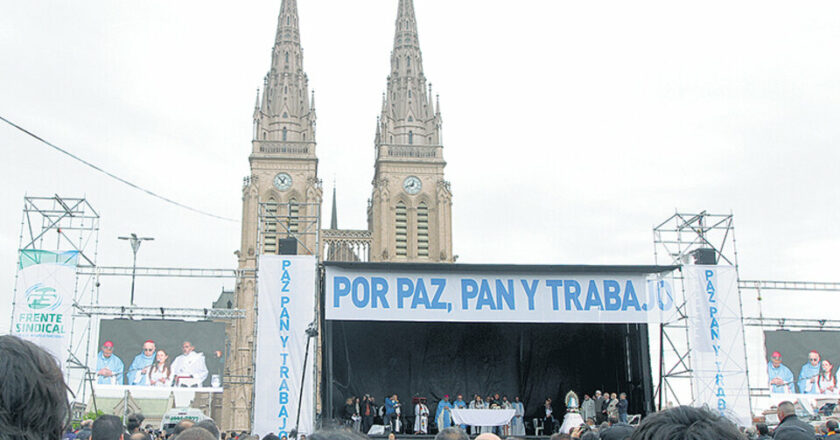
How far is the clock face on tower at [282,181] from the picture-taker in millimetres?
55594

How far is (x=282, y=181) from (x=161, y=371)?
37161 mm

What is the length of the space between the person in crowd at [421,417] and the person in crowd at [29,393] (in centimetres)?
1774

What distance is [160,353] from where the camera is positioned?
19531mm

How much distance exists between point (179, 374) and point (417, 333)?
20.4 feet

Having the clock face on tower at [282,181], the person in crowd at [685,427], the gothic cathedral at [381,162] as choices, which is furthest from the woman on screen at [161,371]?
the clock face on tower at [282,181]

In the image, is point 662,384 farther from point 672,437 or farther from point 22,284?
point 672,437

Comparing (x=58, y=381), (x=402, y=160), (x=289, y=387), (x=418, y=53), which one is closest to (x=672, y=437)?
(x=58, y=381)

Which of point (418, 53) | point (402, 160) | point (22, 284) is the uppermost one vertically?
point (418, 53)

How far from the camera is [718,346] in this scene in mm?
17969

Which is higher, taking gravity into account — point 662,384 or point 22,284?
point 22,284

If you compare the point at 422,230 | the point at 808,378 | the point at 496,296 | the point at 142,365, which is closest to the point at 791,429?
the point at 496,296

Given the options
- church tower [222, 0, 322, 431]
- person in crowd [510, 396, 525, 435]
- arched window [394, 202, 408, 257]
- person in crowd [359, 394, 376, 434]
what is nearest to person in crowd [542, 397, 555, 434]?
person in crowd [510, 396, 525, 435]

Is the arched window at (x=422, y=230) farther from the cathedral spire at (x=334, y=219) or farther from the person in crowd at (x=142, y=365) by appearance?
the person in crowd at (x=142, y=365)

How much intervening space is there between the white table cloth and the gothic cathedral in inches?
1407
